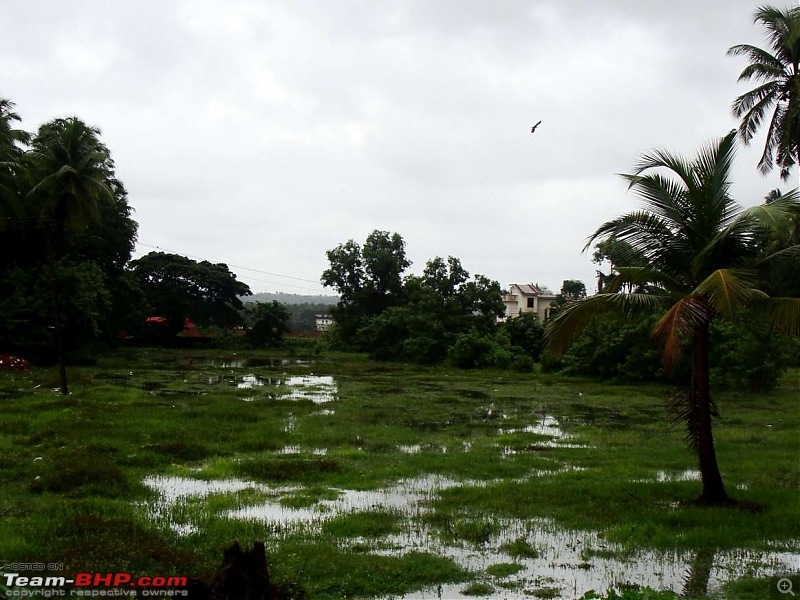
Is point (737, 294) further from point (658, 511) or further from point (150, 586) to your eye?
point (150, 586)

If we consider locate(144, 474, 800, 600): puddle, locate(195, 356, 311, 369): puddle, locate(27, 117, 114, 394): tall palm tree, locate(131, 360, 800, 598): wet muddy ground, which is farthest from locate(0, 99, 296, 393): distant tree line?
locate(144, 474, 800, 600): puddle

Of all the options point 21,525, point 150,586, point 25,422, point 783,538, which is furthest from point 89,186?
point 783,538

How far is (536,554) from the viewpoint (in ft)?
27.7

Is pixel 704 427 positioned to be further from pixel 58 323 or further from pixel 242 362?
pixel 242 362

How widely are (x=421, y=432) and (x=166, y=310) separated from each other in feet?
146

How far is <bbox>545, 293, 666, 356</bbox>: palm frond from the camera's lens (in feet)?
35.5

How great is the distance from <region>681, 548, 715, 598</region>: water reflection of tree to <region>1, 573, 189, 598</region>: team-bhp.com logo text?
5.14 metres

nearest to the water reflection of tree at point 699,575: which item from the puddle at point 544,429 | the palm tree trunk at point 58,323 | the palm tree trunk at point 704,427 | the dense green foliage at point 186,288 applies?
the palm tree trunk at point 704,427

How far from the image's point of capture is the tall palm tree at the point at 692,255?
34.2ft

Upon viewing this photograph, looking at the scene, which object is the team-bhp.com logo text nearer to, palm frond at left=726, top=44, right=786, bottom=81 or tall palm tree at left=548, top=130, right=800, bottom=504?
tall palm tree at left=548, top=130, right=800, bottom=504

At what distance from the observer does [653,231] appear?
1112cm

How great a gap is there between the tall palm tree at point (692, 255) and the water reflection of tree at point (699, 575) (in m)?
2.31

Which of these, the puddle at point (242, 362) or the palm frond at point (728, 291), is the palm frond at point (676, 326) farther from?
the puddle at point (242, 362)

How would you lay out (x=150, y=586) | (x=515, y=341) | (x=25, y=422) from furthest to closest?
(x=515, y=341) → (x=25, y=422) → (x=150, y=586)
